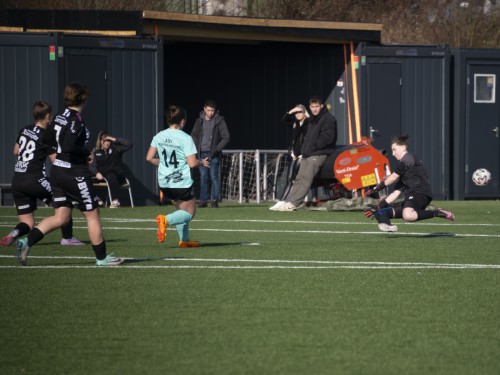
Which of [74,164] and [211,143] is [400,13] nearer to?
[211,143]

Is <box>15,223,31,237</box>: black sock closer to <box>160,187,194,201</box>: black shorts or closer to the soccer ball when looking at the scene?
<box>160,187,194,201</box>: black shorts

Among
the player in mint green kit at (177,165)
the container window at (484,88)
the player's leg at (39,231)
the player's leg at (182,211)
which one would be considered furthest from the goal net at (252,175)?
the player's leg at (39,231)

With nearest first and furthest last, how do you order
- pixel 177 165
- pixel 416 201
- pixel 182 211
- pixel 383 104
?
pixel 182 211
pixel 177 165
pixel 416 201
pixel 383 104

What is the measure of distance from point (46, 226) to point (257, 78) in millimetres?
16348

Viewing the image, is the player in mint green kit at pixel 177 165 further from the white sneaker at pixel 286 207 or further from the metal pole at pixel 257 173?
the metal pole at pixel 257 173

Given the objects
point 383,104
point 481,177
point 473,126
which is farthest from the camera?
point 473,126

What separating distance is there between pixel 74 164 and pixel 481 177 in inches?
638

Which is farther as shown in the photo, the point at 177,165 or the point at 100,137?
the point at 100,137

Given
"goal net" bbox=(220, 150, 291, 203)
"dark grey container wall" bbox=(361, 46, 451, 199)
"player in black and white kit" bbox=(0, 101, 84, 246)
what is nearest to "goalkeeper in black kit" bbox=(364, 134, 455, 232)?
"player in black and white kit" bbox=(0, 101, 84, 246)

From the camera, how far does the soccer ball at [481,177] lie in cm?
2541

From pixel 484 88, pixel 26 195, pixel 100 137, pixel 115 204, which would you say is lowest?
pixel 115 204

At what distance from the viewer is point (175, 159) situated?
41.4 feet

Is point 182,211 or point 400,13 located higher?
point 400,13

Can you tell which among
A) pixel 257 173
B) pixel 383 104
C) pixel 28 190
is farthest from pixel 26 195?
pixel 383 104
